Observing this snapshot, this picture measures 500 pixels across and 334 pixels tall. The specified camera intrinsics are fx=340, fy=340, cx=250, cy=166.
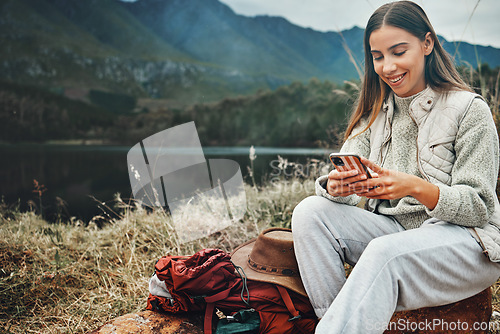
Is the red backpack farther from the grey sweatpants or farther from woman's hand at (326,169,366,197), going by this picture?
woman's hand at (326,169,366,197)

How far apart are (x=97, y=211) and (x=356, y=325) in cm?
379

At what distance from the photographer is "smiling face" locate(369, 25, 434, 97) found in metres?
1.60

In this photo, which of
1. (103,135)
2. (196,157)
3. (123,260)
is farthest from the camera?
(103,135)

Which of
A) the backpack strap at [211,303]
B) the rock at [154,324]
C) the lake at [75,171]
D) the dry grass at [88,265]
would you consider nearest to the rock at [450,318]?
the backpack strap at [211,303]

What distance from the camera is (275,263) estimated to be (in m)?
1.78

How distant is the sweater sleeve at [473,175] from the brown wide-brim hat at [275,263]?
0.71 metres

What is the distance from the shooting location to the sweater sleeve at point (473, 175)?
1.33 meters

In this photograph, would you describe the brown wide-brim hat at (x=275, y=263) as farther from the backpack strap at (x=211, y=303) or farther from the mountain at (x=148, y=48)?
the mountain at (x=148, y=48)

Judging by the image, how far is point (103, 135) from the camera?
28.5 ft

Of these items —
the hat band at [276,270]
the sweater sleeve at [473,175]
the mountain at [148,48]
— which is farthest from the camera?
the mountain at [148,48]

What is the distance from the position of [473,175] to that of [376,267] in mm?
562

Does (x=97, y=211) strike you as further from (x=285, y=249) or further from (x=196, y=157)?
(x=285, y=249)

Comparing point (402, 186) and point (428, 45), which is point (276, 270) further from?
point (428, 45)

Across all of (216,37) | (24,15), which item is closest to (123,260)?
(216,37)
